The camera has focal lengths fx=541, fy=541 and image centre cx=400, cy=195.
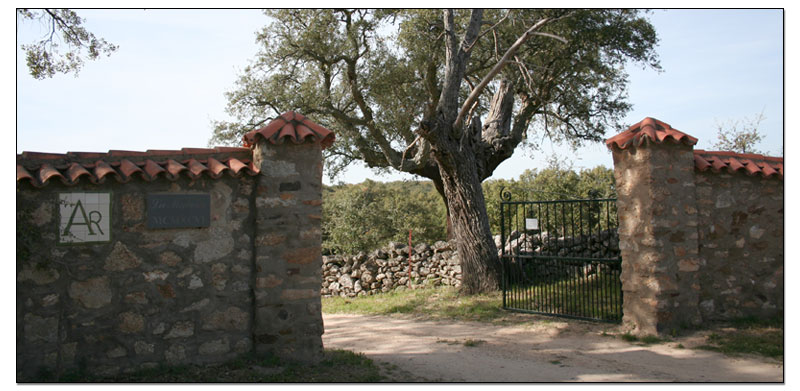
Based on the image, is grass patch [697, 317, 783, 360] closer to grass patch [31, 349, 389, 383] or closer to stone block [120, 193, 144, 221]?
grass patch [31, 349, 389, 383]

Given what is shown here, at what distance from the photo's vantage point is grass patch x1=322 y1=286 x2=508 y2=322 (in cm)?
927

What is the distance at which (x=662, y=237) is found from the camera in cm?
652

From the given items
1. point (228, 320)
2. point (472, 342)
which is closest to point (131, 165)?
point (228, 320)

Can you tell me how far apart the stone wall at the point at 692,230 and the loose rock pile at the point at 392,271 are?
6331 mm

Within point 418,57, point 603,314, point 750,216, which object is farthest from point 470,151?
point 750,216

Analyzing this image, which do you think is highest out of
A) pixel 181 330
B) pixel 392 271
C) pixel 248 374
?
pixel 181 330

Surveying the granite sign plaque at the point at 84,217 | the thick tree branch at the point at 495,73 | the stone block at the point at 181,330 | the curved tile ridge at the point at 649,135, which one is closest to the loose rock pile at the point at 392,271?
the thick tree branch at the point at 495,73

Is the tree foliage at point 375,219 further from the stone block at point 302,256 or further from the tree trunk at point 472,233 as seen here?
the stone block at point 302,256

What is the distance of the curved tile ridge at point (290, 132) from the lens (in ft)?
17.2

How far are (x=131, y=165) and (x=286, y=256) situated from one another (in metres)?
1.63

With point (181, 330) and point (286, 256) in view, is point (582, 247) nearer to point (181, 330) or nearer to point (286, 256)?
point (286, 256)

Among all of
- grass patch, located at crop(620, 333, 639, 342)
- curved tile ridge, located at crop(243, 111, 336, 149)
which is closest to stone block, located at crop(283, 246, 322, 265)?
curved tile ridge, located at crop(243, 111, 336, 149)

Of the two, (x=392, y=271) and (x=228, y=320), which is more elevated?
(x=228, y=320)

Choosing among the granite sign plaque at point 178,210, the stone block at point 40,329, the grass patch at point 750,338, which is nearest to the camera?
the stone block at point 40,329
